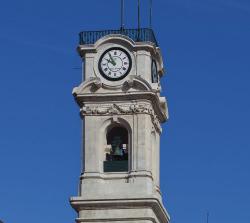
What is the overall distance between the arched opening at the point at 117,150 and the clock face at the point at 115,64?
122 inches

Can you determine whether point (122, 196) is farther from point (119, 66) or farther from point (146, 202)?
point (119, 66)

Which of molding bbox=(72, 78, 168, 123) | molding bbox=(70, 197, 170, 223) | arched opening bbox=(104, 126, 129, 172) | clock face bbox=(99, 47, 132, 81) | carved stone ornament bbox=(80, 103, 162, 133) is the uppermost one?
clock face bbox=(99, 47, 132, 81)

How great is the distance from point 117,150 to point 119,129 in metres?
1.29

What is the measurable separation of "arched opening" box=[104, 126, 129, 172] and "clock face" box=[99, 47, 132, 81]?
10.1ft

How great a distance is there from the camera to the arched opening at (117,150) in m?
95.7

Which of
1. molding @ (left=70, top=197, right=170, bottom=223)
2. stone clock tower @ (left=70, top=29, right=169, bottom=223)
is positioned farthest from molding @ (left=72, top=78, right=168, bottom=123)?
molding @ (left=70, top=197, right=170, bottom=223)

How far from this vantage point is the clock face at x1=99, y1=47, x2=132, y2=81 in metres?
96.4

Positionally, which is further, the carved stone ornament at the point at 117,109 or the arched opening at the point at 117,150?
the arched opening at the point at 117,150

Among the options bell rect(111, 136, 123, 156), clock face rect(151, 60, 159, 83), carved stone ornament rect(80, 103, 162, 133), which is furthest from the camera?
clock face rect(151, 60, 159, 83)

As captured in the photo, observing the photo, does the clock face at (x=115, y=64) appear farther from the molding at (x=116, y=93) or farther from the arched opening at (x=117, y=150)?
the arched opening at (x=117, y=150)

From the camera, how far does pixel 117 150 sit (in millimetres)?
96375

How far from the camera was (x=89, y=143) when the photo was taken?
314ft

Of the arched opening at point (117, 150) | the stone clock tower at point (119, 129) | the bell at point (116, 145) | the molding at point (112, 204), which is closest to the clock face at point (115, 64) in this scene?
the stone clock tower at point (119, 129)

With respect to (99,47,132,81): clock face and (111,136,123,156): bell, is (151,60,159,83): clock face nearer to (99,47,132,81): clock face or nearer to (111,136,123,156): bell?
(99,47,132,81): clock face
